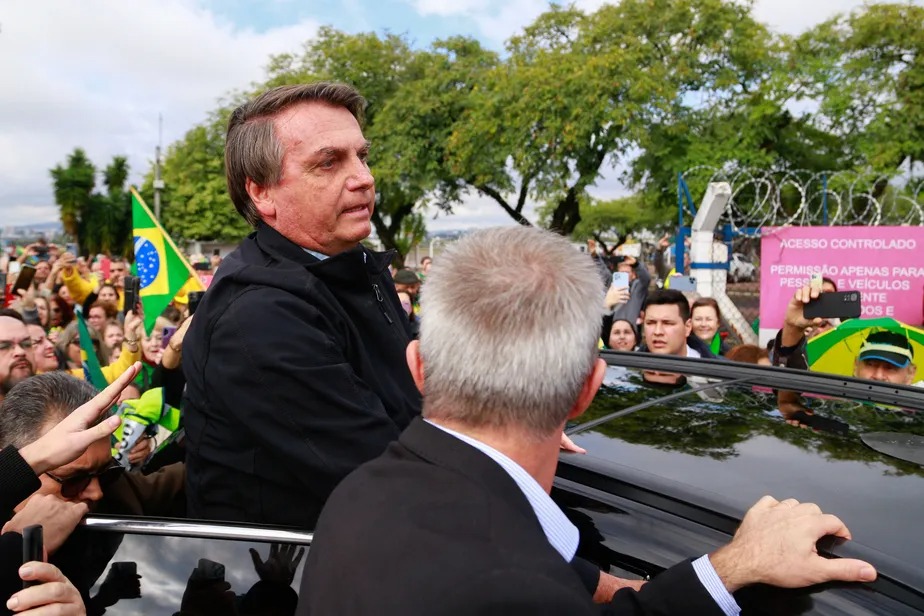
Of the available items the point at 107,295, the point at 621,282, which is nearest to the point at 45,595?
the point at 621,282

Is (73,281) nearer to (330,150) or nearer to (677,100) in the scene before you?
(330,150)

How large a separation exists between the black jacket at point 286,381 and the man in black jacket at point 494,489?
15.5 inches

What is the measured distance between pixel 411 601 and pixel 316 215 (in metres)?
1.20

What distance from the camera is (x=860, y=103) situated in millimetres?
20094

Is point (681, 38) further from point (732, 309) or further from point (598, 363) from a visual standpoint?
point (598, 363)

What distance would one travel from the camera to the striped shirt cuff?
1129 mm

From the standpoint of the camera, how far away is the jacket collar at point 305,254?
174 centimetres

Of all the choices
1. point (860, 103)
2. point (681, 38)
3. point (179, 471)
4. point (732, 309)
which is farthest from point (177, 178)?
point (179, 471)

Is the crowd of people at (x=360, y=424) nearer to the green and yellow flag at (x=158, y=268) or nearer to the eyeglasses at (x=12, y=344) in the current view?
the eyeglasses at (x=12, y=344)

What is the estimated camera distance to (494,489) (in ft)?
3.23

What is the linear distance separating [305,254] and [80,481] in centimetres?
82

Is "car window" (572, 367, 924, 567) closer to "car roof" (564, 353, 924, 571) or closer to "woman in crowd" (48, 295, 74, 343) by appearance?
"car roof" (564, 353, 924, 571)

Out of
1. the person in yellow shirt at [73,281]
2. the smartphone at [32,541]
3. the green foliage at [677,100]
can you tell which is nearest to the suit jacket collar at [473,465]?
the smartphone at [32,541]

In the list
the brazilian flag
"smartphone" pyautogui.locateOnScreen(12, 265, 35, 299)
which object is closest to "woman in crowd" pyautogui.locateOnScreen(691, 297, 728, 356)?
the brazilian flag
